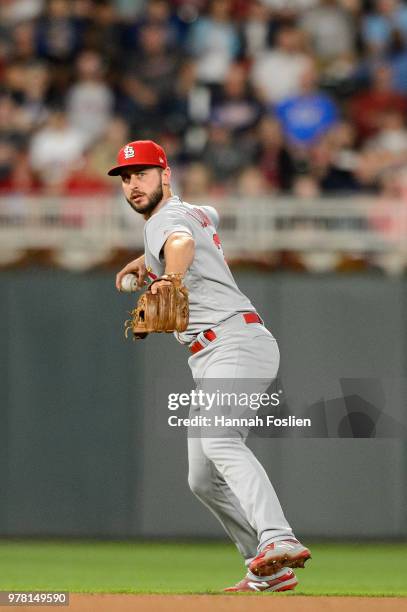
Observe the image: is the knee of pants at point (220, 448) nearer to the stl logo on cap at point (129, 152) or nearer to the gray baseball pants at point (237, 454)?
the gray baseball pants at point (237, 454)

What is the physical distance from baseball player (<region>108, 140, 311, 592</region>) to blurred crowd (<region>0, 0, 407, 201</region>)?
13.3ft

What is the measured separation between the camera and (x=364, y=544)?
10.1 m

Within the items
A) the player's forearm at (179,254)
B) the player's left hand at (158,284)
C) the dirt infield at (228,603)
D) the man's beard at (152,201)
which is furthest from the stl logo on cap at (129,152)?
the dirt infield at (228,603)

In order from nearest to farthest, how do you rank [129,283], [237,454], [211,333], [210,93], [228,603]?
1. [228,603]
2. [237,454]
3. [211,333]
4. [129,283]
5. [210,93]

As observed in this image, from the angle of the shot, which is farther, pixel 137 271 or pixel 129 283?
pixel 137 271

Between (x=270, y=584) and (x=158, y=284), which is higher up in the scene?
(x=158, y=284)

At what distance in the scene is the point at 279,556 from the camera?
5781 mm

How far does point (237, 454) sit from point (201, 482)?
1.07 feet

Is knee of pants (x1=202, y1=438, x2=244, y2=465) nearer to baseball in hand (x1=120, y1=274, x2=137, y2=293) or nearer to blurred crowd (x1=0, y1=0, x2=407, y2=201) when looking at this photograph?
baseball in hand (x1=120, y1=274, x2=137, y2=293)

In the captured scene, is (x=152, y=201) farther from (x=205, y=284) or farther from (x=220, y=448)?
(x=220, y=448)

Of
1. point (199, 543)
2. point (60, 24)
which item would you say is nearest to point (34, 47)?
point (60, 24)

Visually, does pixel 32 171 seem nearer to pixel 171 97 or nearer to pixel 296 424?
pixel 171 97

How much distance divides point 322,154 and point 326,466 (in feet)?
7.63

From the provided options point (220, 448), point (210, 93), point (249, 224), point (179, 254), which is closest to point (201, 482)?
point (220, 448)
